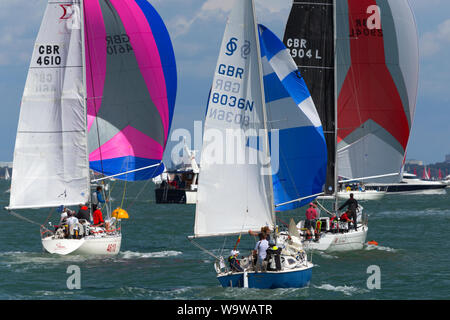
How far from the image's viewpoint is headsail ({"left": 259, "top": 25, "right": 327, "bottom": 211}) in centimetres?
2498

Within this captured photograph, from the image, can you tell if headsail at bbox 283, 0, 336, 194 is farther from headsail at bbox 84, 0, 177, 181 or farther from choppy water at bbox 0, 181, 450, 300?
headsail at bbox 84, 0, 177, 181

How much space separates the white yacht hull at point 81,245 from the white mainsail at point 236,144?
8666mm

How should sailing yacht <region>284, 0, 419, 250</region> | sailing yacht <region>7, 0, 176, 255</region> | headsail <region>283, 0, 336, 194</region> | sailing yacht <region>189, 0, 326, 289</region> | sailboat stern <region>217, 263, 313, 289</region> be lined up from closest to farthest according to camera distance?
sailboat stern <region>217, 263, 313, 289</region> < sailing yacht <region>189, 0, 326, 289</region> < sailing yacht <region>7, 0, 176, 255</region> < headsail <region>283, 0, 336, 194</region> < sailing yacht <region>284, 0, 419, 250</region>

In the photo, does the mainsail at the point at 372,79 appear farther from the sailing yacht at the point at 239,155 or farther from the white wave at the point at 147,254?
the sailing yacht at the point at 239,155

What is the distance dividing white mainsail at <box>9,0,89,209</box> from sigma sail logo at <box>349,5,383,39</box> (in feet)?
39.9

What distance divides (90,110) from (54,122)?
359 cm

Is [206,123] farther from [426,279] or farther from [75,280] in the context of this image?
[426,279]

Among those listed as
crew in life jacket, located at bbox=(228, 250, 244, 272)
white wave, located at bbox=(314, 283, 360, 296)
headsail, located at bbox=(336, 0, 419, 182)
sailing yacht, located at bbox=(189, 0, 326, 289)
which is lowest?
white wave, located at bbox=(314, 283, 360, 296)

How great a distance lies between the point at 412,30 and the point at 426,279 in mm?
14103

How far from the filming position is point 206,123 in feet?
70.0

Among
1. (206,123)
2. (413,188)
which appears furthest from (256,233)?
(413,188)

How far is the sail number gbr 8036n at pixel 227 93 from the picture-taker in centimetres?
2141

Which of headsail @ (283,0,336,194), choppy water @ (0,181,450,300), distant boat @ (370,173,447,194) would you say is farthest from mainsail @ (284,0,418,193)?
distant boat @ (370,173,447,194)

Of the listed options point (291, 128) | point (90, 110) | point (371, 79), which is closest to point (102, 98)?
point (90, 110)
